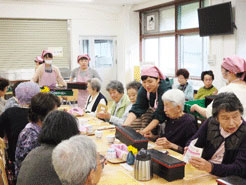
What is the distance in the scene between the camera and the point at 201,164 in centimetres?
197

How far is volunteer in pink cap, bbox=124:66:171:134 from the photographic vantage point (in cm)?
297

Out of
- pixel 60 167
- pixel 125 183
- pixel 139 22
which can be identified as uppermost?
pixel 139 22

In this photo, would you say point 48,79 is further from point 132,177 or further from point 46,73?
point 132,177

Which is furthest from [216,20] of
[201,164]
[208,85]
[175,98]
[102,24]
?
[201,164]

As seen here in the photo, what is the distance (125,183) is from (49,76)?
3.89m

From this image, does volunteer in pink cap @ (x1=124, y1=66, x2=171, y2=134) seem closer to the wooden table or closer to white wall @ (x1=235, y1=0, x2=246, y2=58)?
the wooden table

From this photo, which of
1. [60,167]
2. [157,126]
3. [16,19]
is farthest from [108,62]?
[60,167]

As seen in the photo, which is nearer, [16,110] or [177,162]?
[177,162]

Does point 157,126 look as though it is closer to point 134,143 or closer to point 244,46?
point 134,143

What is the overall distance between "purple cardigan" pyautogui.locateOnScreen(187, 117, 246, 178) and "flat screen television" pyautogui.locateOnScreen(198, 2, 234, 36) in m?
4.16

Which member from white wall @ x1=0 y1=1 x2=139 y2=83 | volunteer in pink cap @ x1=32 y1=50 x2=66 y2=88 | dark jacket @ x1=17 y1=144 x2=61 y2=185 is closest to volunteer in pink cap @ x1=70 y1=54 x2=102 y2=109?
volunteer in pink cap @ x1=32 y1=50 x2=66 y2=88

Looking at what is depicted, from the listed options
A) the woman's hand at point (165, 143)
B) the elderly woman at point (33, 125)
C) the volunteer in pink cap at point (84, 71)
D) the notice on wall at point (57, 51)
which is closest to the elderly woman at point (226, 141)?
the woman's hand at point (165, 143)

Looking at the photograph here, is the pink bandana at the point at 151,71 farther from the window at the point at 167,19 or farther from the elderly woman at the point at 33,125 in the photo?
the window at the point at 167,19

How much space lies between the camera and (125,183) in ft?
6.26
